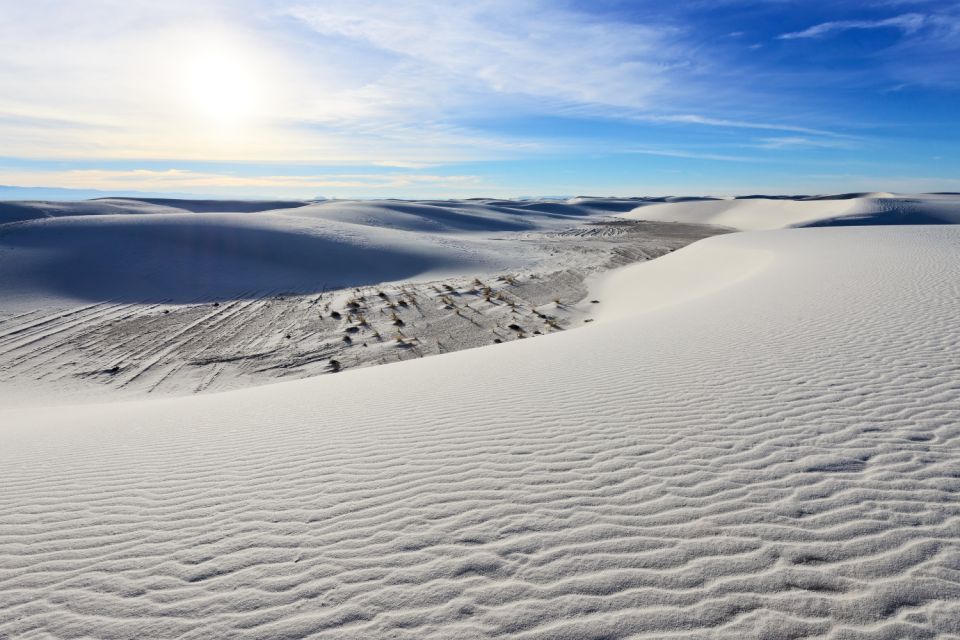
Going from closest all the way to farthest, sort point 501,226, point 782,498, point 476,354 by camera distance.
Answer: point 782,498, point 476,354, point 501,226

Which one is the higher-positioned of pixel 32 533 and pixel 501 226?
pixel 501 226

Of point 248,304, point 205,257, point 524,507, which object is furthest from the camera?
point 205,257

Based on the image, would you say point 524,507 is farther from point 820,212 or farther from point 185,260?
point 820,212

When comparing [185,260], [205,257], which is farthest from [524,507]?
[205,257]

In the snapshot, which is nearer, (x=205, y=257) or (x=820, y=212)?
(x=205, y=257)

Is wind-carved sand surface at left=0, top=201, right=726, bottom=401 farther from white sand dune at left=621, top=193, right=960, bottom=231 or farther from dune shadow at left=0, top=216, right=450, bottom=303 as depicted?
white sand dune at left=621, top=193, right=960, bottom=231

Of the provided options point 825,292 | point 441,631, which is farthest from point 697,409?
point 825,292

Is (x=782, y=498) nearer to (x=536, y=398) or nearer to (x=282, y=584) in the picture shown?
(x=536, y=398)
